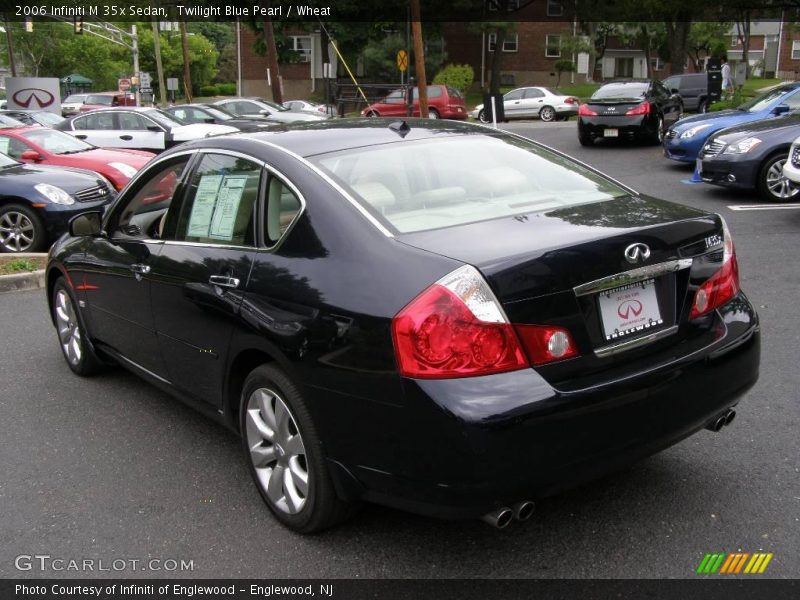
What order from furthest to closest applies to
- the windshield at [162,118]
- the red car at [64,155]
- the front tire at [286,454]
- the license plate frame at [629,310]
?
the windshield at [162,118], the red car at [64,155], the front tire at [286,454], the license plate frame at [629,310]

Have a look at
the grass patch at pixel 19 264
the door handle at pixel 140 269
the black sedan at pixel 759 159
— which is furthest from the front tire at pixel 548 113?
the door handle at pixel 140 269

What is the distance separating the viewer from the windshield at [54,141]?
12.9m

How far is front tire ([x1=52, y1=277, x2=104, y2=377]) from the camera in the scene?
534cm

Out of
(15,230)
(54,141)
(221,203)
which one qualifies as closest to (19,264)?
(15,230)

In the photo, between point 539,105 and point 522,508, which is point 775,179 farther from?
point 539,105

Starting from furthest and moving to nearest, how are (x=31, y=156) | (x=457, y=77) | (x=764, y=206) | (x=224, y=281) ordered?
(x=457, y=77)
(x=31, y=156)
(x=764, y=206)
(x=224, y=281)

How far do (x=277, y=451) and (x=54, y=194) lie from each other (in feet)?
25.3

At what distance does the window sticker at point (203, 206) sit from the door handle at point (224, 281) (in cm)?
35

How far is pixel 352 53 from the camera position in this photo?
51.4 meters

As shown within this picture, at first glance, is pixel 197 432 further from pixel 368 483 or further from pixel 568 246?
pixel 568 246

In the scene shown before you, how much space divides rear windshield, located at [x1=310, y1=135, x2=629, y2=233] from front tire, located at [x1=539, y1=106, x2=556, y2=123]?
30.8 m

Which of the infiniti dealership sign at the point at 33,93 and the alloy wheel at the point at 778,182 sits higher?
the infiniti dealership sign at the point at 33,93

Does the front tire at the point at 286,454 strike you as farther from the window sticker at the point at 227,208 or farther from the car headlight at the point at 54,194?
the car headlight at the point at 54,194

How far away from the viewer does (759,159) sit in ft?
36.7
